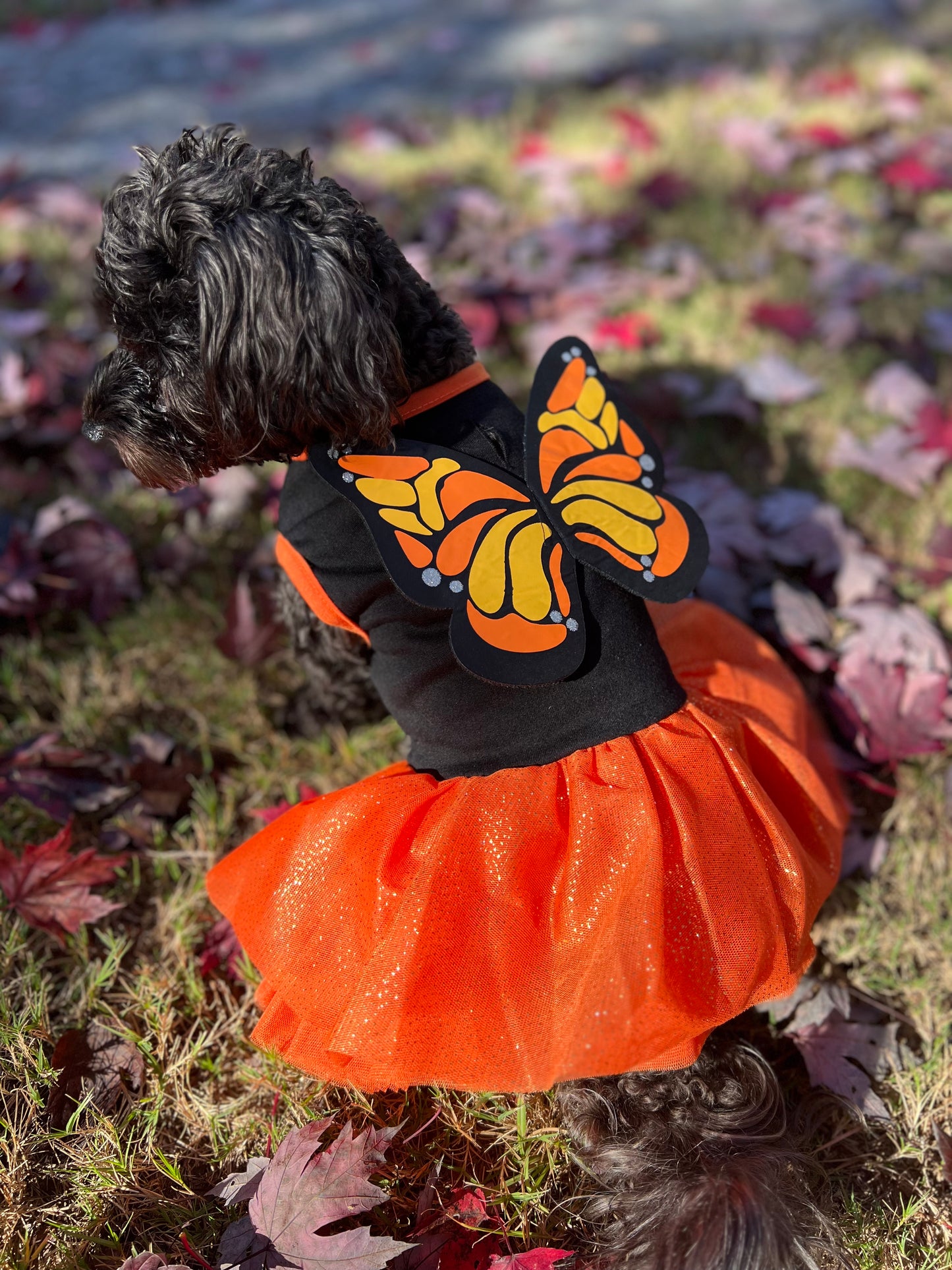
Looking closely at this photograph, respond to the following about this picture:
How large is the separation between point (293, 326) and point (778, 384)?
2.91m

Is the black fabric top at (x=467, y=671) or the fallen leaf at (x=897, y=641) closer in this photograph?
the black fabric top at (x=467, y=671)

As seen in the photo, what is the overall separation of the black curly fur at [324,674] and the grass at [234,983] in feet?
0.26

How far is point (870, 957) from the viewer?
2.46 metres

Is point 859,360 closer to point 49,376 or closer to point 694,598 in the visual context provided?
point 694,598

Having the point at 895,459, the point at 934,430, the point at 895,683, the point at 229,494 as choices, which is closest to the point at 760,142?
the point at 934,430

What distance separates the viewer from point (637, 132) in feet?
20.2

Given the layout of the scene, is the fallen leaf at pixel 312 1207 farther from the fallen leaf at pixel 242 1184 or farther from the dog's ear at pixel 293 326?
the dog's ear at pixel 293 326

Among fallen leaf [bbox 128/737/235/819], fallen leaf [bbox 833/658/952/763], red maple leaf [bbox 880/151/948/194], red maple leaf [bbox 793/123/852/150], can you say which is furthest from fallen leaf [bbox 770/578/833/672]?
red maple leaf [bbox 793/123/852/150]

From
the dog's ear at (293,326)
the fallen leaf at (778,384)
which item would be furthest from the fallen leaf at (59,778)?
the fallen leaf at (778,384)

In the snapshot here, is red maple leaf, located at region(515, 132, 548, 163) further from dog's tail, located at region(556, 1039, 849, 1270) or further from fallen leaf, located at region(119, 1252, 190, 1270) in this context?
fallen leaf, located at region(119, 1252, 190, 1270)

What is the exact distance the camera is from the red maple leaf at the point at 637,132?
6.10 metres

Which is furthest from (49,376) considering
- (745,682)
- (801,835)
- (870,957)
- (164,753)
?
(870,957)

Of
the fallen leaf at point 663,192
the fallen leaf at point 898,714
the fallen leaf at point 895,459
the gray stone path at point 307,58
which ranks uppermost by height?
the gray stone path at point 307,58

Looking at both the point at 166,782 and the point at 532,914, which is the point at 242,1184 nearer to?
the point at 532,914
